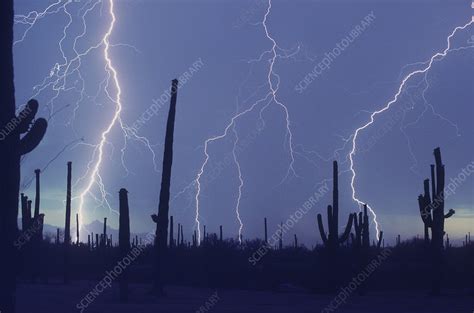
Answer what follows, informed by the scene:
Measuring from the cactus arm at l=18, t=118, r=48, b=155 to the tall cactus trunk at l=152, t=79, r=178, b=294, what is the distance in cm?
1444

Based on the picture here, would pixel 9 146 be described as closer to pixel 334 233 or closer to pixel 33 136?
pixel 33 136

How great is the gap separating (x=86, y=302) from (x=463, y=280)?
16.9m

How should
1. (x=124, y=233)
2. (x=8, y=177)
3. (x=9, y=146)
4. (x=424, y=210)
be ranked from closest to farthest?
1. (x=8, y=177)
2. (x=9, y=146)
3. (x=124, y=233)
4. (x=424, y=210)

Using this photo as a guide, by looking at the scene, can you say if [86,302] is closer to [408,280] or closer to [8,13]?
[8,13]

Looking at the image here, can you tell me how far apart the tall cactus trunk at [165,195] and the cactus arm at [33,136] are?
14.4 m

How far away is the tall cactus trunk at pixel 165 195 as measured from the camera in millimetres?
22141

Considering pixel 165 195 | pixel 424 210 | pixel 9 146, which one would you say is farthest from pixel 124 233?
pixel 9 146

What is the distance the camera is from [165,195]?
22.6 metres

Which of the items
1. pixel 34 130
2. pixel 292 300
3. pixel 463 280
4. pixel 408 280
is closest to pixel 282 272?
pixel 408 280

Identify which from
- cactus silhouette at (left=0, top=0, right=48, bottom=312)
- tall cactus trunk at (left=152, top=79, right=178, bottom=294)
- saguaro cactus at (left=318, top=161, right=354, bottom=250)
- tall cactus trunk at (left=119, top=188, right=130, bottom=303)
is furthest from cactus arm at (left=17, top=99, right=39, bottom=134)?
saguaro cactus at (left=318, top=161, right=354, bottom=250)

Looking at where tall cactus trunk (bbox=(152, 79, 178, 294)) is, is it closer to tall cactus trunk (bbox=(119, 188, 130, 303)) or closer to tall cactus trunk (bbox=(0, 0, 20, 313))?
tall cactus trunk (bbox=(119, 188, 130, 303))

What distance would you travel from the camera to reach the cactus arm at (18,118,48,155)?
23.2 feet

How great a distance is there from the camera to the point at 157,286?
2114 cm

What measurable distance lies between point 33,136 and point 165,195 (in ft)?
51.0
